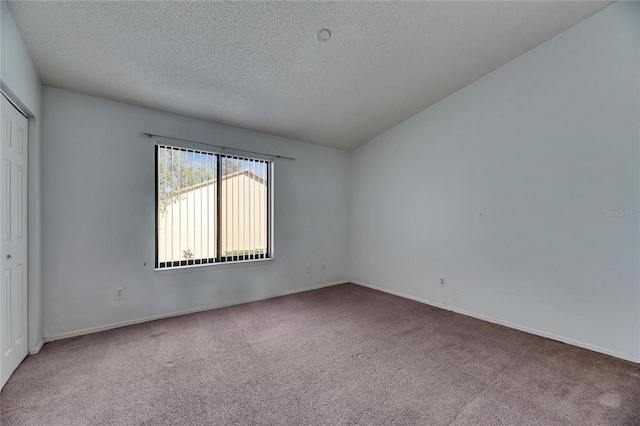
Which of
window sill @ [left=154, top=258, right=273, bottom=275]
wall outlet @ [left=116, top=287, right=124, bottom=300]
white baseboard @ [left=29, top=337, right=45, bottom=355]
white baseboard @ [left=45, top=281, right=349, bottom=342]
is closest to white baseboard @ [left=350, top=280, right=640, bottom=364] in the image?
white baseboard @ [left=45, top=281, right=349, bottom=342]

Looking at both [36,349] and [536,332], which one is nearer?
[36,349]

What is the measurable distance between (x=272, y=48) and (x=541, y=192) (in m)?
2.88

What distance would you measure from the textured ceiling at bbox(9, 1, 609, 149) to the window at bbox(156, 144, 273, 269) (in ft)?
1.96

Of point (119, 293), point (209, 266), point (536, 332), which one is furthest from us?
point (209, 266)

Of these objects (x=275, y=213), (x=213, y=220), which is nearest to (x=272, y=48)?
(x=213, y=220)

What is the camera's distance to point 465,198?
3.33 meters

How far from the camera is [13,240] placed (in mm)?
2016

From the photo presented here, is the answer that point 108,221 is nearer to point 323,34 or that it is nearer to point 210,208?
point 210,208

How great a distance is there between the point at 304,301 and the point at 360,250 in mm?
1427

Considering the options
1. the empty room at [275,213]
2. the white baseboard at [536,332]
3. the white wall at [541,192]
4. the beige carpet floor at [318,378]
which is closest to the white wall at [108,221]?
the empty room at [275,213]

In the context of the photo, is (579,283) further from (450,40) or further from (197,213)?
(197,213)

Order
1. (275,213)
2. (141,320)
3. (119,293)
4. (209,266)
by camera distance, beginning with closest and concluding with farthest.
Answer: (119,293), (141,320), (209,266), (275,213)

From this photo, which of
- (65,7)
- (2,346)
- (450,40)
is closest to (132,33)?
(65,7)

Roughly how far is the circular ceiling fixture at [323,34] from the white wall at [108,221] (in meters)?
1.79
